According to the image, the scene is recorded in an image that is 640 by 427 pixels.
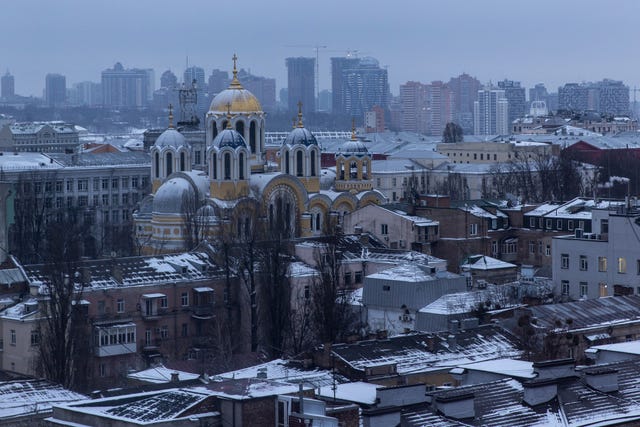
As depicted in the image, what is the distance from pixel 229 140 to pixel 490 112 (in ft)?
476

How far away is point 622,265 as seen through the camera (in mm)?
37438

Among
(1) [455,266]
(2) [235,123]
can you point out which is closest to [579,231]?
(1) [455,266]

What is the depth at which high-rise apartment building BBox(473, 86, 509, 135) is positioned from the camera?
636 feet

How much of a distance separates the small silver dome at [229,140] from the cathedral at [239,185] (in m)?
0.03

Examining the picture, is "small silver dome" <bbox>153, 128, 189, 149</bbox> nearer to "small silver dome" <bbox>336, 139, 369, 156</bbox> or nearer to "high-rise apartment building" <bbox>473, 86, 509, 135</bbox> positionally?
"small silver dome" <bbox>336, 139, 369, 156</bbox>

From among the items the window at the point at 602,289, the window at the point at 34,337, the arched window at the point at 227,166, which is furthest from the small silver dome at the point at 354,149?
the window at the point at 34,337

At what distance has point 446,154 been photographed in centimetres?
9844

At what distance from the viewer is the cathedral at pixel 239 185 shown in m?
52.2

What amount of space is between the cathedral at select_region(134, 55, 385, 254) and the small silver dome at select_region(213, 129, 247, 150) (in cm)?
3

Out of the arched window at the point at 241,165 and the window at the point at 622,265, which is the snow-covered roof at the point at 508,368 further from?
the arched window at the point at 241,165

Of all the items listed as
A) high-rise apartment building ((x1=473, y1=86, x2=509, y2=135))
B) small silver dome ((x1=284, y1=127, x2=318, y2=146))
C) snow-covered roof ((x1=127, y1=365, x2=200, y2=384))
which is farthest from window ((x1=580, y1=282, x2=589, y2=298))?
high-rise apartment building ((x1=473, y1=86, x2=509, y2=135))

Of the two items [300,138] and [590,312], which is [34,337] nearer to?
[590,312]

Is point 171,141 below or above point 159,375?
above

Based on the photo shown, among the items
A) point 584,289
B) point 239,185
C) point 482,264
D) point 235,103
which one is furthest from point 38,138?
point 584,289
